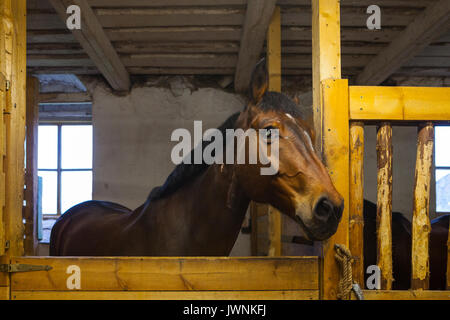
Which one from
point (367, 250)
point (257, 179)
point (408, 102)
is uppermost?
point (408, 102)

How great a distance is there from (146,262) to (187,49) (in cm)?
341

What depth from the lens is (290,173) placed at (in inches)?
65.5

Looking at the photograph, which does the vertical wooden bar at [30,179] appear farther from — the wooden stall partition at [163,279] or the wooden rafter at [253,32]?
the wooden stall partition at [163,279]

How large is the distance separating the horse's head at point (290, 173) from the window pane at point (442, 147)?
530 cm

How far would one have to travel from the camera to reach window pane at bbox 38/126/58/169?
25.1 ft

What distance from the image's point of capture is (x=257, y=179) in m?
1.88

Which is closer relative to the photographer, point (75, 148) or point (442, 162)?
point (442, 162)

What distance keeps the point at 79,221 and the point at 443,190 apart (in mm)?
5402

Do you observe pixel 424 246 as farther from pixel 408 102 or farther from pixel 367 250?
pixel 367 250

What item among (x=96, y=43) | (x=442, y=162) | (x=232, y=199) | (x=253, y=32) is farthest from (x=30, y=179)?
(x=442, y=162)

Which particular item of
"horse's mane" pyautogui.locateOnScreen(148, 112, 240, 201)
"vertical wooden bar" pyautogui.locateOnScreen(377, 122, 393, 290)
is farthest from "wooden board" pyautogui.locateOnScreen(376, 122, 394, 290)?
"horse's mane" pyautogui.locateOnScreen(148, 112, 240, 201)

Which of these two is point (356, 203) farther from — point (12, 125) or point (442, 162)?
point (442, 162)
